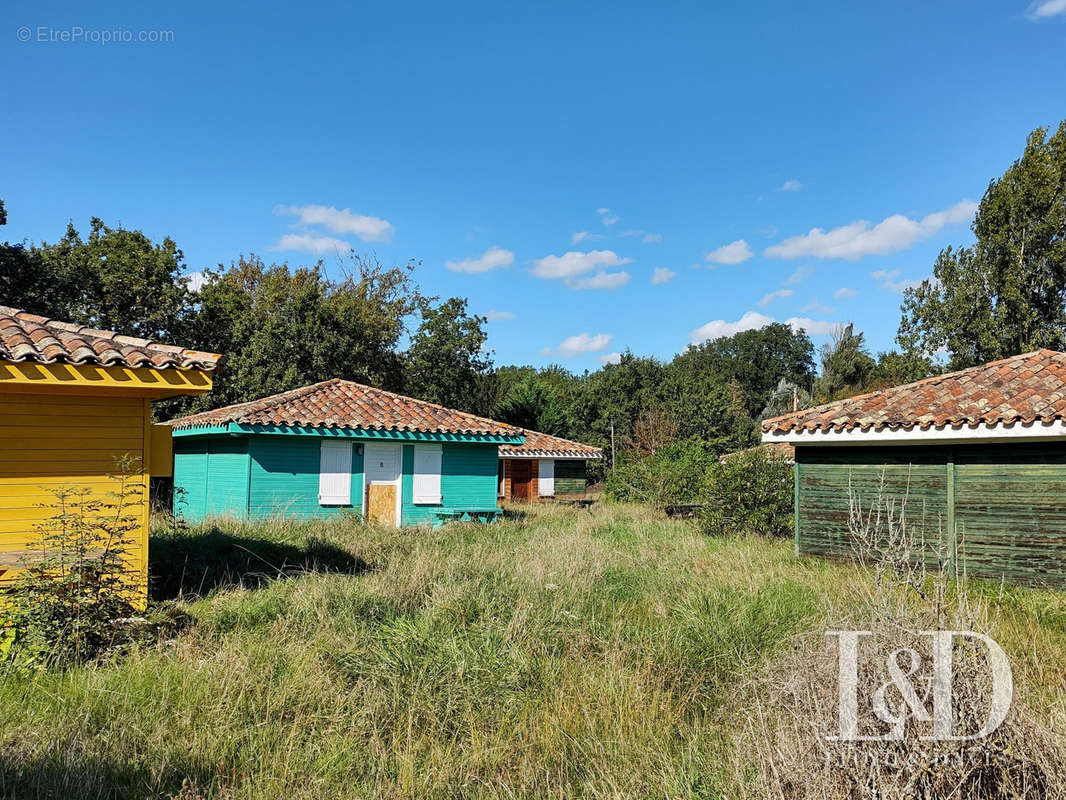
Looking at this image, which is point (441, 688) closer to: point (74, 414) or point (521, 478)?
point (74, 414)

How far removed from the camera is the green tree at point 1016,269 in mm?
20938

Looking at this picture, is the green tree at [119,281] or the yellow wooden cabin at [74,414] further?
the green tree at [119,281]

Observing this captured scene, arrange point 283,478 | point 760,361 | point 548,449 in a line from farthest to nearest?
point 760,361 → point 548,449 → point 283,478

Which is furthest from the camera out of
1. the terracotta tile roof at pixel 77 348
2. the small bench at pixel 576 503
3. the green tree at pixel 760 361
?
the green tree at pixel 760 361

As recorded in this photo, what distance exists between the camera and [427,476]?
16984 mm

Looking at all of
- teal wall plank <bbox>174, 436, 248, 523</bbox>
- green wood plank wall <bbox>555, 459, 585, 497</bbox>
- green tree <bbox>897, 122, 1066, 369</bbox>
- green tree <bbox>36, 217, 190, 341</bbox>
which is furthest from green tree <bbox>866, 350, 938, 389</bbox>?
green tree <bbox>36, 217, 190, 341</bbox>

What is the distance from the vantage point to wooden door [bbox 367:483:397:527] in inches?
641

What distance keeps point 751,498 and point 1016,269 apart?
45.3 ft

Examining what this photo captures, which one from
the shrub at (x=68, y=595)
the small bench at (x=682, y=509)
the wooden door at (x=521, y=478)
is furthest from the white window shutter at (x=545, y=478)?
the shrub at (x=68, y=595)

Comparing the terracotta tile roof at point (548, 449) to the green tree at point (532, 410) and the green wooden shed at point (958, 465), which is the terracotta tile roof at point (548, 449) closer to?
the green tree at point (532, 410)

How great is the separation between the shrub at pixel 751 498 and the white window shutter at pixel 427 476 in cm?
659

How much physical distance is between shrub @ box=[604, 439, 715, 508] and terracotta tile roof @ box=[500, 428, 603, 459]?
4.08 m

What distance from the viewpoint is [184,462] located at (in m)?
18.5

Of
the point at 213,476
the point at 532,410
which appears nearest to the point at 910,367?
the point at 532,410
